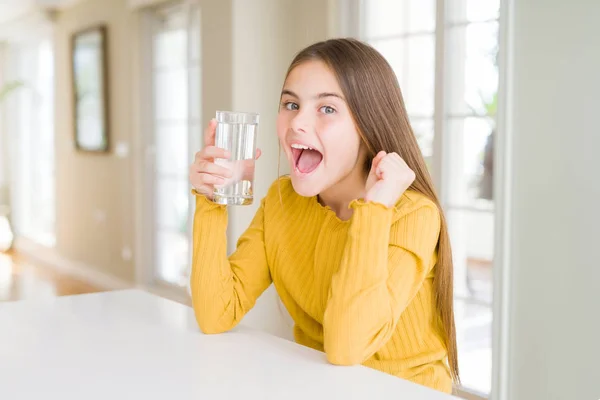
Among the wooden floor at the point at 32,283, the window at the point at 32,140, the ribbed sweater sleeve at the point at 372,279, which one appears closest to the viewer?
the ribbed sweater sleeve at the point at 372,279

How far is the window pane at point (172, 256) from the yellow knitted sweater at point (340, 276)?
351 centimetres

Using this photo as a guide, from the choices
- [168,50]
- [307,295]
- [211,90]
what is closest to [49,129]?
[168,50]

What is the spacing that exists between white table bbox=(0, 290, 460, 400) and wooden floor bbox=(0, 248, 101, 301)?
4205 mm

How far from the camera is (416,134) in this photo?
123 inches

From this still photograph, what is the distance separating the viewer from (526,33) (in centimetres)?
245

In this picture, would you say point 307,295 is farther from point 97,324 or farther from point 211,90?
point 211,90

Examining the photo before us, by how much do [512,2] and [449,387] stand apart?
5.46 feet

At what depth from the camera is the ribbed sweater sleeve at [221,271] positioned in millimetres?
1219

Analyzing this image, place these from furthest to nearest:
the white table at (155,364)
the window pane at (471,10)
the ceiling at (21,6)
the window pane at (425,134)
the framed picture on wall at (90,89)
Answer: the ceiling at (21,6), the framed picture on wall at (90,89), the window pane at (425,134), the window pane at (471,10), the white table at (155,364)

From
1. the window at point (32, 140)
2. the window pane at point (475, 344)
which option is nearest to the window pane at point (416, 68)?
the window pane at point (475, 344)

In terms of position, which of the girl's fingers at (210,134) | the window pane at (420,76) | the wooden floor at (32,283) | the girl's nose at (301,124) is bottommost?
the wooden floor at (32,283)

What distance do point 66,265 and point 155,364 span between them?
19.4ft

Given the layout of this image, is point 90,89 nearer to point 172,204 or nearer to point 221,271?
point 172,204

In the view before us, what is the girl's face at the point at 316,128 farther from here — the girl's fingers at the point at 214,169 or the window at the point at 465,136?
the window at the point at 465,136
